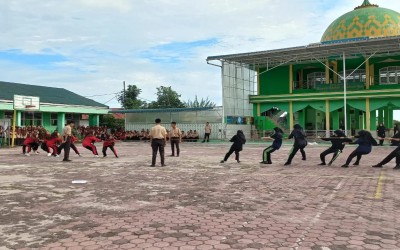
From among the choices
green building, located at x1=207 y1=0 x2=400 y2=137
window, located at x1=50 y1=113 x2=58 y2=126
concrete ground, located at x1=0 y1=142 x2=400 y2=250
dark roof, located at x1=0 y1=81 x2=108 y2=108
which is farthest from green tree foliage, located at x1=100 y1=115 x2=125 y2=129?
concrete ground, located at x1=0 y1=142 x2=400 y2=250

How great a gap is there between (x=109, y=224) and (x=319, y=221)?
2.96 m

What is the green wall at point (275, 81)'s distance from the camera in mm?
36438

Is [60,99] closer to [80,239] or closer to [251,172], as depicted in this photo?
[251,172]

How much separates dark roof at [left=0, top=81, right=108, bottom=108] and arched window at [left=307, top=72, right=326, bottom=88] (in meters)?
21.8

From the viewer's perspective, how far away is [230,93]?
1347 inches

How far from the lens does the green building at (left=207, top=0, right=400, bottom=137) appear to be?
101ft

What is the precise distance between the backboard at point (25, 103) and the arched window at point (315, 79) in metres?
24.5

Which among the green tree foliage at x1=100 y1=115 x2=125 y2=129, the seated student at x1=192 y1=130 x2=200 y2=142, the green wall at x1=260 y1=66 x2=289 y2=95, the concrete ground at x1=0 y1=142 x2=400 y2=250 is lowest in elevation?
the concrete ground at x1=0 y1=142 x2=400 y2=250

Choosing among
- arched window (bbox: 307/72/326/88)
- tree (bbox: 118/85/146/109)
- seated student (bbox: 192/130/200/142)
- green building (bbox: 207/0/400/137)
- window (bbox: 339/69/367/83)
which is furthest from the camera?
tree (bbox: 118/85/146/109)

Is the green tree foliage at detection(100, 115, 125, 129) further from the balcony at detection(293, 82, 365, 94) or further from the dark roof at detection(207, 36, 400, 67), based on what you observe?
the balcony at detection(293, 82, 365, 94)

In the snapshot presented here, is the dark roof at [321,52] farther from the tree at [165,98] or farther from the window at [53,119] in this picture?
the tree at [165,98]

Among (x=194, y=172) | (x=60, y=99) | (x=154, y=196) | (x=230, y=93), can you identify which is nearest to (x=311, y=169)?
(x=194, y=172)

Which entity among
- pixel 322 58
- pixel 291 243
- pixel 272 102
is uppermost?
pixel 322 58

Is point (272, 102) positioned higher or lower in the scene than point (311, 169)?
higher
